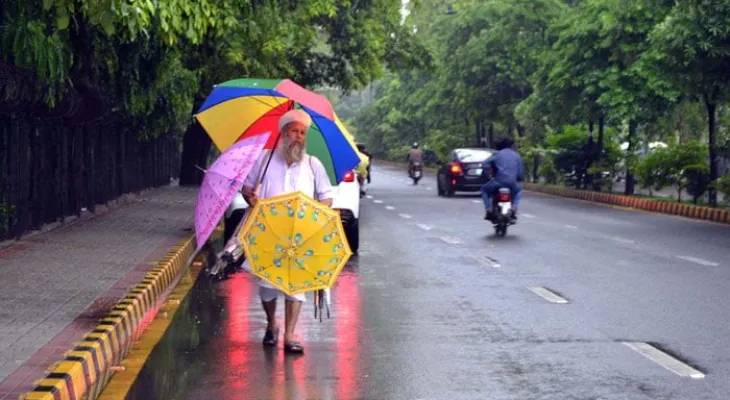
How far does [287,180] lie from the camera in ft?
33.4

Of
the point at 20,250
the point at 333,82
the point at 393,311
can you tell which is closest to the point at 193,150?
the point at 333,82

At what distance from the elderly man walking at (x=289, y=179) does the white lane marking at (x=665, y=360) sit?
2.46 meters

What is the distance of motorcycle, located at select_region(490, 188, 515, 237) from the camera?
22781 millimetres

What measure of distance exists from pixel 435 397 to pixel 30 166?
13.4 meters

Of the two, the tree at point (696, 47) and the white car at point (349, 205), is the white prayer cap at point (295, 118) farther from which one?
the tree at point (696, 47)

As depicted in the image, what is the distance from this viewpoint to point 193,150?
43.3 m

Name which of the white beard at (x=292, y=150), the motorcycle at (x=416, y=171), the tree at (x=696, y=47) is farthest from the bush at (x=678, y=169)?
the white beard at (x=292, y=150)

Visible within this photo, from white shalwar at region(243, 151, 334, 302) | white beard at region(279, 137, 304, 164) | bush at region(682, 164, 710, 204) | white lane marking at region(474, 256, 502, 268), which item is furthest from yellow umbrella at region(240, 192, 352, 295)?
bush at region(682, 164, 710, 204)

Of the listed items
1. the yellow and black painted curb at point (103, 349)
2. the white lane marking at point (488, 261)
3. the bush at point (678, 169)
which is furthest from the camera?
the bush at point (678, 169)

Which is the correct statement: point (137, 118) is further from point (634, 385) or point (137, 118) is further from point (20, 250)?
point (634, 385)

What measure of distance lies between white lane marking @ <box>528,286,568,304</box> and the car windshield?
2680 centimetres

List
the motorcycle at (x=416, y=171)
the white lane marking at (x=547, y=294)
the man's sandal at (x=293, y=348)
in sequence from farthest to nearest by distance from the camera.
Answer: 1. the motorcycle at (x=416, y=171)
2. the white lane marking at (x=547, y=294)
3. the man's sandal at (x=293, y=348)

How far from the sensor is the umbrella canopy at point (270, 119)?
1070 centimetres

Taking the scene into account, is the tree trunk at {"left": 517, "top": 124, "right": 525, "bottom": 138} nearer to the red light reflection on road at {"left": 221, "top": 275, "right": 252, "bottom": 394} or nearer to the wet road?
the wet road
